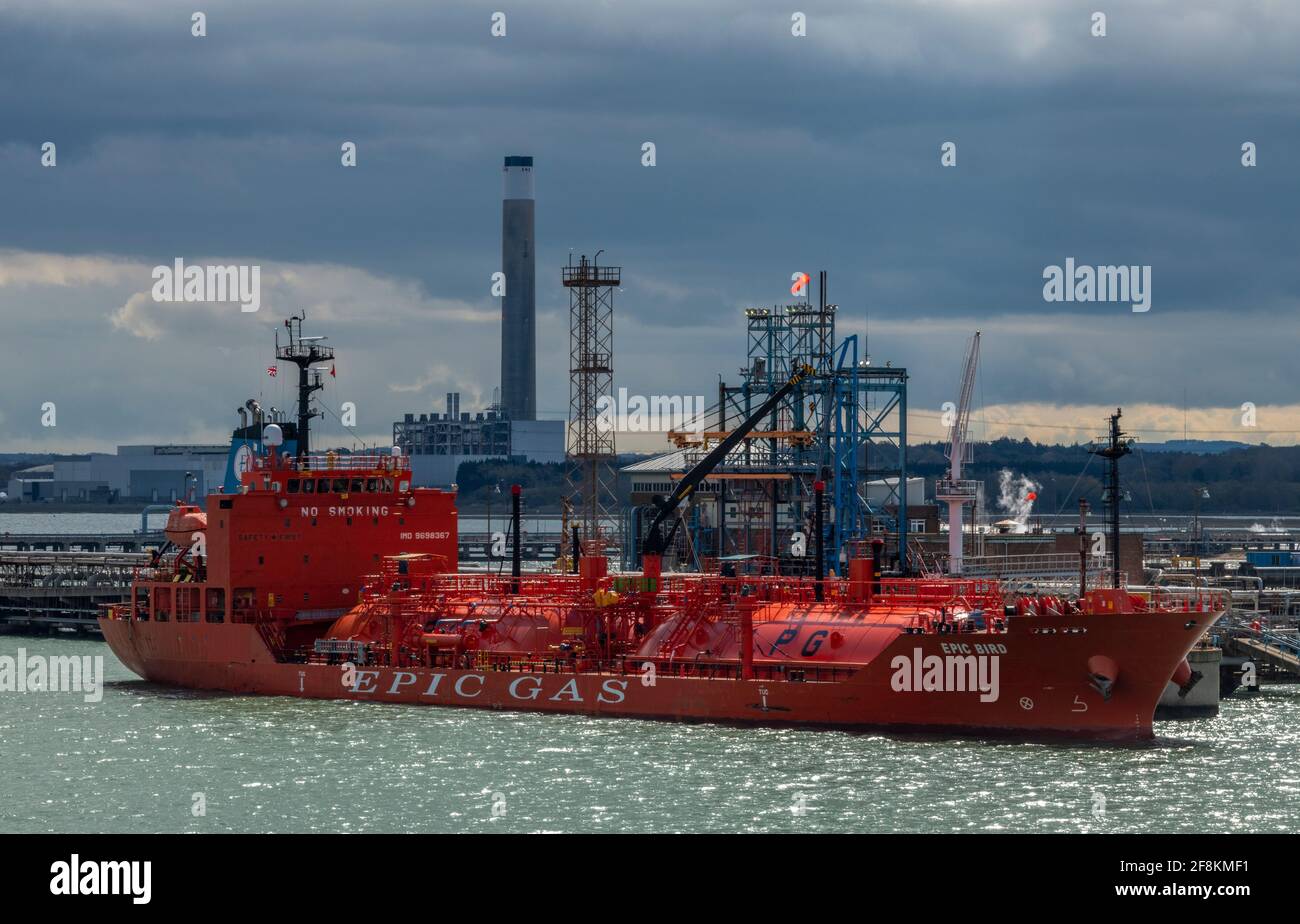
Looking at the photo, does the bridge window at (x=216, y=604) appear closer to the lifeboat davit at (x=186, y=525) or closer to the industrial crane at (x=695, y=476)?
the lifeboat davit at (x=186, y=525)

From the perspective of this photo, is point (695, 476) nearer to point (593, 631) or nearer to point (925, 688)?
point (593, 631)

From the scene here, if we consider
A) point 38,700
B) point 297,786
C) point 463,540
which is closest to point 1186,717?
point 297,786

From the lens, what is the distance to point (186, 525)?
217 ft

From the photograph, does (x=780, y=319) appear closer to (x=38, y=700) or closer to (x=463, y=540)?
(x=38, y=700)

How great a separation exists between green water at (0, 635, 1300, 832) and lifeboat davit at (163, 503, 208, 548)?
→ 12085mm

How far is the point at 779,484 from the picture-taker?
9044cm

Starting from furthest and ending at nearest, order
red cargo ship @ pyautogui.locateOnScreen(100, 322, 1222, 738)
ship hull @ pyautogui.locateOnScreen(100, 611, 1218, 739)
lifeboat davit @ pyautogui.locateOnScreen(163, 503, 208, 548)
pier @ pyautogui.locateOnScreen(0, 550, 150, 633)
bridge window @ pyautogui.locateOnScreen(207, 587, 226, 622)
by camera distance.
A: pier @ pyautogui.locateOnScreen(0, 550, 150, 633)
lifeboat davit @ pyautogui.locateOnScreen(163, 503, 208, 548)
bridge window @ pyautogui.locateOnScreen(207, 587, 226, 622)
red cargo ship @ pyautogui.locateOnScreen(100, 322, 1222, 738)
ship hull @ pyautogui.locateOnScreen(100, 611, 1218, 739)

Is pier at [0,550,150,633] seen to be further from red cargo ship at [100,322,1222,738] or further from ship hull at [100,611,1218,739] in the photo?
ship hull at [100,611,1218,739]

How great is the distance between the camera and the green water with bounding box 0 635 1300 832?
37.6 metres

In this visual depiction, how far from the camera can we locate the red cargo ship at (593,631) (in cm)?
4741

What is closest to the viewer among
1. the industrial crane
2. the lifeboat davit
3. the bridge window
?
the industrial crane

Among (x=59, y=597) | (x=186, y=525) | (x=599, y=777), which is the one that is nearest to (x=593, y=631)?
(x=599, y=777)

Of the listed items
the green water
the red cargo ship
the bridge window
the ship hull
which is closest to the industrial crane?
the red cargo ship
